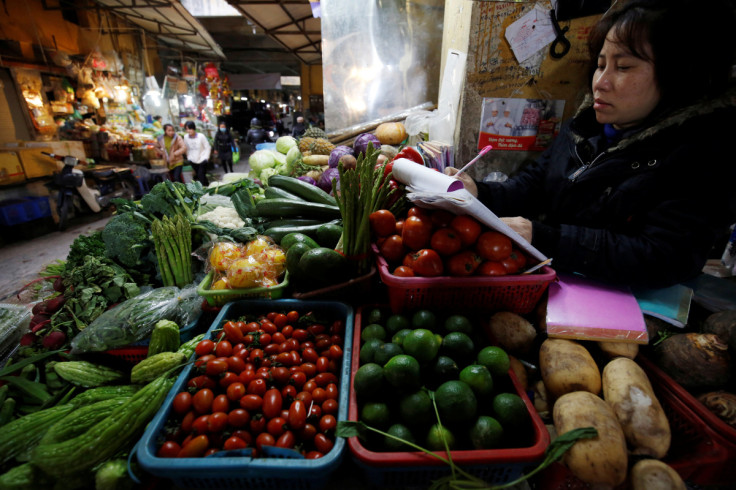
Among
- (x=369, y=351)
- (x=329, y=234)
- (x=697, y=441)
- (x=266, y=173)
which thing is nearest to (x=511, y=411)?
(x=369, y=351)

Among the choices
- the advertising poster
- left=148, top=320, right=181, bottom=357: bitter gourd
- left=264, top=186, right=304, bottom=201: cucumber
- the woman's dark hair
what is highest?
the woman's dark hair

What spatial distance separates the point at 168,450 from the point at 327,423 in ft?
1.97

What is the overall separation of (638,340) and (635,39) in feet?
4.62

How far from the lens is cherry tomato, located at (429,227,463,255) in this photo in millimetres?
1546

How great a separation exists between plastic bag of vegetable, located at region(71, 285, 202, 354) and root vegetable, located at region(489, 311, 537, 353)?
188 centimetres

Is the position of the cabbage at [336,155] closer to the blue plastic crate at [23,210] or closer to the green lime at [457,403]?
the green lime at [457,403]

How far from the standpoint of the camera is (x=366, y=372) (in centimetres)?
125

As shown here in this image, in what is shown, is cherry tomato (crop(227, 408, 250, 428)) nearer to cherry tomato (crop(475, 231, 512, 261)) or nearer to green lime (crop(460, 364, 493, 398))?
green lime (crop(460, 364, 493, 398))

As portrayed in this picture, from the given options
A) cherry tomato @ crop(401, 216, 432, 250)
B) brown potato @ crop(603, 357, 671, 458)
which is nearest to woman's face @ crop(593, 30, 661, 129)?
cherry tomato @ crop(401, 216, 432, 250)

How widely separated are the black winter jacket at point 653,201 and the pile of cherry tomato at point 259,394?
1324 mm

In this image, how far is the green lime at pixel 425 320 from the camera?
1510 millimetres

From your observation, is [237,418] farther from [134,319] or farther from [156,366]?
[134,319]

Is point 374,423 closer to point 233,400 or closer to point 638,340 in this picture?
point 233,400

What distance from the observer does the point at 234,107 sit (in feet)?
75.8
